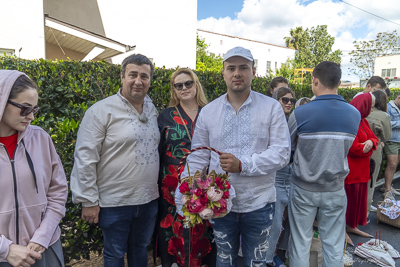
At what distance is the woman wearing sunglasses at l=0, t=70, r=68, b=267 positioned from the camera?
1.53 meters

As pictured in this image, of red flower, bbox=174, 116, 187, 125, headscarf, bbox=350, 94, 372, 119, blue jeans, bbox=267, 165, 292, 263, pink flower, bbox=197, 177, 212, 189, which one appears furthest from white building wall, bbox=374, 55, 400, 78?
pink flower, bbox=197, 177, 212, 189

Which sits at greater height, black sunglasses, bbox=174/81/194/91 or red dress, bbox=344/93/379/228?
black sunglasses, bbox=174/81/194/91

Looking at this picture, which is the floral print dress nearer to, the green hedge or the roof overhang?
the green hedge

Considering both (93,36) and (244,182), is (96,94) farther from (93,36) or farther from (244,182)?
(93,36)

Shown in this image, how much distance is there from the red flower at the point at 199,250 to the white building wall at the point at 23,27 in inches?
246

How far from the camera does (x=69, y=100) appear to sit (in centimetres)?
288

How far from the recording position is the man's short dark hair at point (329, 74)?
2641mm

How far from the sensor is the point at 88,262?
3430mm

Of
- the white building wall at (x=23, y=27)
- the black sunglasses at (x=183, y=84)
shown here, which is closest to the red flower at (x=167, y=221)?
the black sunglasses at (x=183, y=84)

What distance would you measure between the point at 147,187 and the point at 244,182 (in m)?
0.88

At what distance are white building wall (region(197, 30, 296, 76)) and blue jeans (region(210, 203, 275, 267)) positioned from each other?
88.5 feet

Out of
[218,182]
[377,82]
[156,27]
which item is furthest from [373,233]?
[156,27]

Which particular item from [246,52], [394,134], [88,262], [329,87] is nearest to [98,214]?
[88,262]

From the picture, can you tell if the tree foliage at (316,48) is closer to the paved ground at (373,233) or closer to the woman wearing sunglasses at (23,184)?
the paved ground at (373,233)
